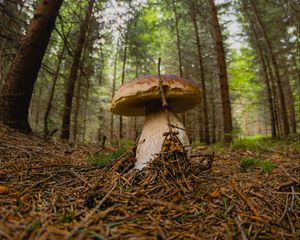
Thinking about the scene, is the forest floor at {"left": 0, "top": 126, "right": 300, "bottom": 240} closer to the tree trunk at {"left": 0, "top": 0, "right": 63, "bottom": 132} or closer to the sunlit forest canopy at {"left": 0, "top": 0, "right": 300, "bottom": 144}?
the tree trunk at {"left": 0, "top": 0, "right": 63, "bottom": 132}

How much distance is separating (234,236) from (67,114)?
5.62 m

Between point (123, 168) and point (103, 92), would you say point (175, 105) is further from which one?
A: point (103, 92)

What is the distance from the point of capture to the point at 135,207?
1253mm

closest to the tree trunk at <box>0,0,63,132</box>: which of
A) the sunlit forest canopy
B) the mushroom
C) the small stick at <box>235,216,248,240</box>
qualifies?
the sunlit forest canopy

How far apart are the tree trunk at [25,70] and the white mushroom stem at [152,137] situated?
7.24 ft

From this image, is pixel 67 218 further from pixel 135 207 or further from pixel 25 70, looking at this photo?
pixel 25 70

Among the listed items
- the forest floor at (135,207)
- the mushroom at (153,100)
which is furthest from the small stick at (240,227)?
the mushroom at (153,100)

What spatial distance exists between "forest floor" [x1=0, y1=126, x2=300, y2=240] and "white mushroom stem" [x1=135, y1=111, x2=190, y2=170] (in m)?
0.15

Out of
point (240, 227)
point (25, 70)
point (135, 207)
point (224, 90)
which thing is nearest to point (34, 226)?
point (135, 207)

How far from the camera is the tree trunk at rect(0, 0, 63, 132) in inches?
122

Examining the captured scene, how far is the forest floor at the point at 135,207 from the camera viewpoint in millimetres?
991

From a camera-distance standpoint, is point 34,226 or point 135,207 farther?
point 135,207

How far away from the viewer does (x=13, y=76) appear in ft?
10.3

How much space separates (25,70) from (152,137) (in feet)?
8.21
